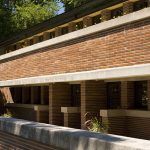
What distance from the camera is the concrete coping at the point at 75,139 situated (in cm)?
711

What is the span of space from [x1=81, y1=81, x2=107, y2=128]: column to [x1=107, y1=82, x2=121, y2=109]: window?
0.33 m

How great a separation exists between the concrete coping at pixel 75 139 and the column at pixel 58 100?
16.6 feet

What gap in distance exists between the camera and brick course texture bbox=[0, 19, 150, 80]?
10.5m

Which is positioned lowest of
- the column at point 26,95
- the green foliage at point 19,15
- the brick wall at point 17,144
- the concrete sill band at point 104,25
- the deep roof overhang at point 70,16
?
the brick wall at point 17,144

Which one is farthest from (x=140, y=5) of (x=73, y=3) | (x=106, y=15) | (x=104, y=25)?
(x=73, y=3)

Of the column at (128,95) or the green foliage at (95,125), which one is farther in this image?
the column at (128,95)

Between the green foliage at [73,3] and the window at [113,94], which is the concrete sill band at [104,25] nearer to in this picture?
the window at [113,94]

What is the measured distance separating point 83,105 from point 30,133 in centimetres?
390

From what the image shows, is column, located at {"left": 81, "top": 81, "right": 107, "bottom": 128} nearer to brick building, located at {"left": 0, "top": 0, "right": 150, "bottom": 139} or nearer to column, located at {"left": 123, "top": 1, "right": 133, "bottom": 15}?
brick building, located at {"left": 0, "top": 0, "right": 150, "bottom": 139}

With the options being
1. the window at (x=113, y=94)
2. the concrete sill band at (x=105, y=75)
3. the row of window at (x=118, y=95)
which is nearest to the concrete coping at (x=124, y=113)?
the row of window at (x=118, y=95)

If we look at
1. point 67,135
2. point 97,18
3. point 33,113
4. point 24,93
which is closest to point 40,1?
point 24,93

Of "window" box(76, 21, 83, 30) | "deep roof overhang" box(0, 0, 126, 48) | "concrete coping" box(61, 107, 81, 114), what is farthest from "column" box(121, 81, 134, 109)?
"window" box(76, 21, 83, 30)

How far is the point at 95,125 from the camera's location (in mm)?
13094

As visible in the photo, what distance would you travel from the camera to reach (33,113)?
22062 millimetres
